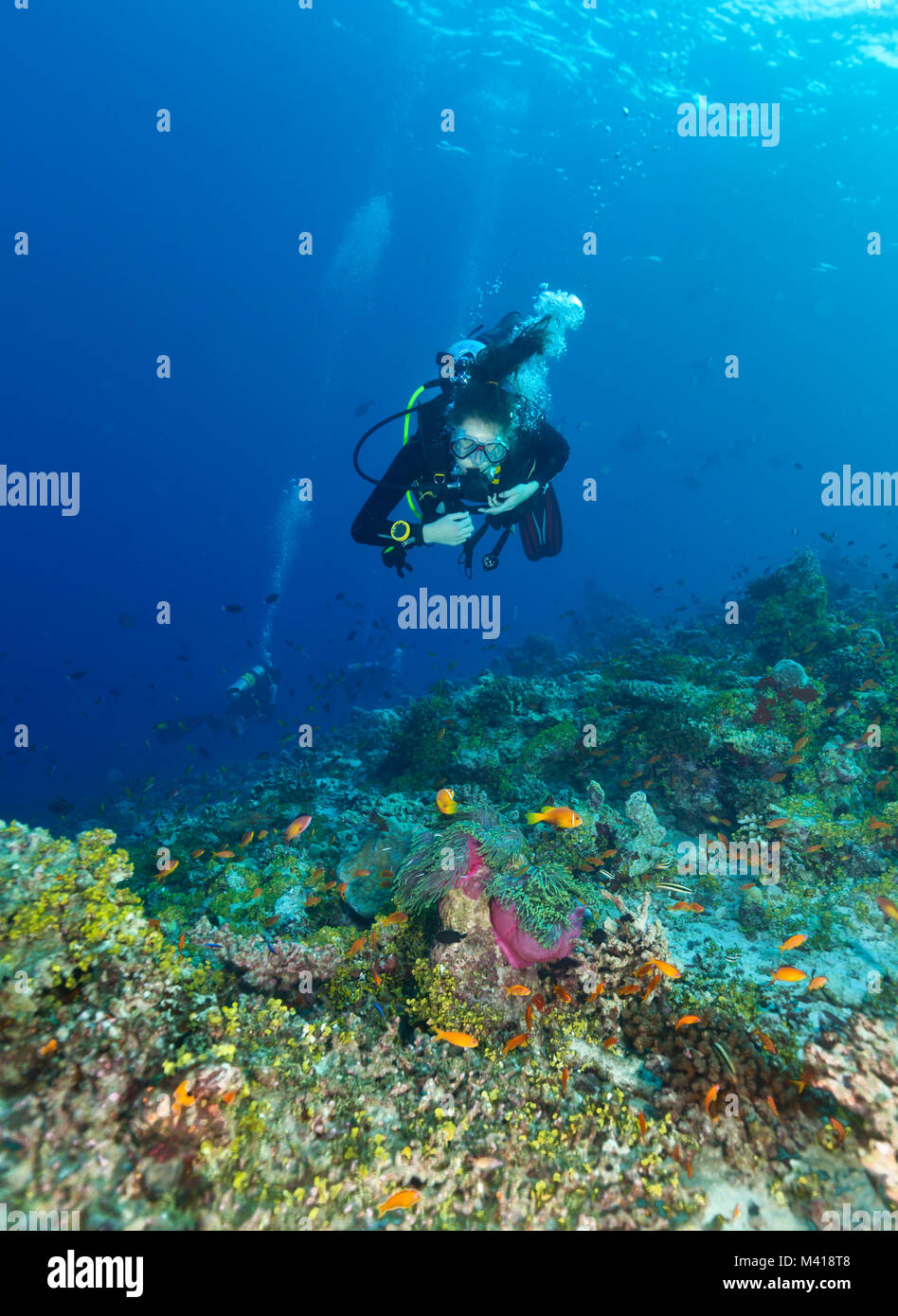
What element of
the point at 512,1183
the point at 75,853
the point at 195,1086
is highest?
the point at 75,853

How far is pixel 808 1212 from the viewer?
266 centimetres

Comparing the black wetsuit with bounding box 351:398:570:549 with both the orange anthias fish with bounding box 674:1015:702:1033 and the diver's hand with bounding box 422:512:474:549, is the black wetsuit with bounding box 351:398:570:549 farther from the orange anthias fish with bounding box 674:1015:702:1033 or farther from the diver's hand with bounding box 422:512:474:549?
the orange anthias fish with bounding box 674:1015:702:1033

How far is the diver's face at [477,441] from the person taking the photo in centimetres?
527

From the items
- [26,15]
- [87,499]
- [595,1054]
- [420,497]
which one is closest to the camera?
[595,1054]

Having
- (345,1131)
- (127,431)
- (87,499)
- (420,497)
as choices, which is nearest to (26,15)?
(127,431)

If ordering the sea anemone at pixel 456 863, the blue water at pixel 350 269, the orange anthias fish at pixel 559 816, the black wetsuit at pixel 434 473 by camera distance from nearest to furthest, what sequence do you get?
the sea anemone at pixel 456 863 < the orange anthias fish at pixel 559 816 < the black wetsuit at pixel 434 473 < the blue water at pixel 350 269

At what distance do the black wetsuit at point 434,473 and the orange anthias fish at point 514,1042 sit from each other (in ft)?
15.0

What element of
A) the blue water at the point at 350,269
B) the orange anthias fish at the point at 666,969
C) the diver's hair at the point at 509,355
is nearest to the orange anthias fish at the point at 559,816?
the orange anthias fish at the point at 666,969

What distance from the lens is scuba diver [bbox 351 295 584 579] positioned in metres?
5.24

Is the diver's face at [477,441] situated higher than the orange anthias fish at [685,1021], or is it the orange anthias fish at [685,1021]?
the diver's face at [477,441]

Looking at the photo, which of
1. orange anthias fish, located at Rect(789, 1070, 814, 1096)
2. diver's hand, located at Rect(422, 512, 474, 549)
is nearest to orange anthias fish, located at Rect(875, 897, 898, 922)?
orange anthias fish, located at Rect(789, 1070, 814, 1096)

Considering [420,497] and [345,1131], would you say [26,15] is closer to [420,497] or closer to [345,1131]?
[420,497]

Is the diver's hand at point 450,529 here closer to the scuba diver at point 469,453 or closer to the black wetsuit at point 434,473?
the scuba diver at point 469,453
